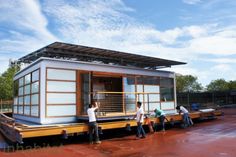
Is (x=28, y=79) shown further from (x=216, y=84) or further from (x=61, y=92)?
(x=216, y=84)

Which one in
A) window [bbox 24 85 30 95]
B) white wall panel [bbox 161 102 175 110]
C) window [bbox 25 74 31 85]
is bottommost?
white wall panel [bbox 161 102 175 110]

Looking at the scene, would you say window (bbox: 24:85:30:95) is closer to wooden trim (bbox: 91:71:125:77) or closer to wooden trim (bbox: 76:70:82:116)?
wooden trim (bbox: 76:70:82:116)

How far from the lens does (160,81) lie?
16.2 meters

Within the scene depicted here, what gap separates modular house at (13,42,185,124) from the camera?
1132 centimetres

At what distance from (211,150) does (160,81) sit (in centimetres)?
782

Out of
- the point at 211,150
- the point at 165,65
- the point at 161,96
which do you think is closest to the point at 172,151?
the point at 211,150

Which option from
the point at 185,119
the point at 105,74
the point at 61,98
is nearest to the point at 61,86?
the point at 61,98

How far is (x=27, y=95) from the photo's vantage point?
13.1m

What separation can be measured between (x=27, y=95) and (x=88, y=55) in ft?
12.0

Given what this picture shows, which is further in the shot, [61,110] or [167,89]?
[167,89]

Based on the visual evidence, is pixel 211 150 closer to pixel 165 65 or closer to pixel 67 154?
pixel 67 154

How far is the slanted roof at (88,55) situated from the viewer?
471 inches

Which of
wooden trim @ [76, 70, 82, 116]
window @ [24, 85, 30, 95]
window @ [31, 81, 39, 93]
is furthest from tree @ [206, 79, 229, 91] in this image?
window @ [31, 81, 39, 93]

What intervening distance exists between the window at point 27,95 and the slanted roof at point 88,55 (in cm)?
103
